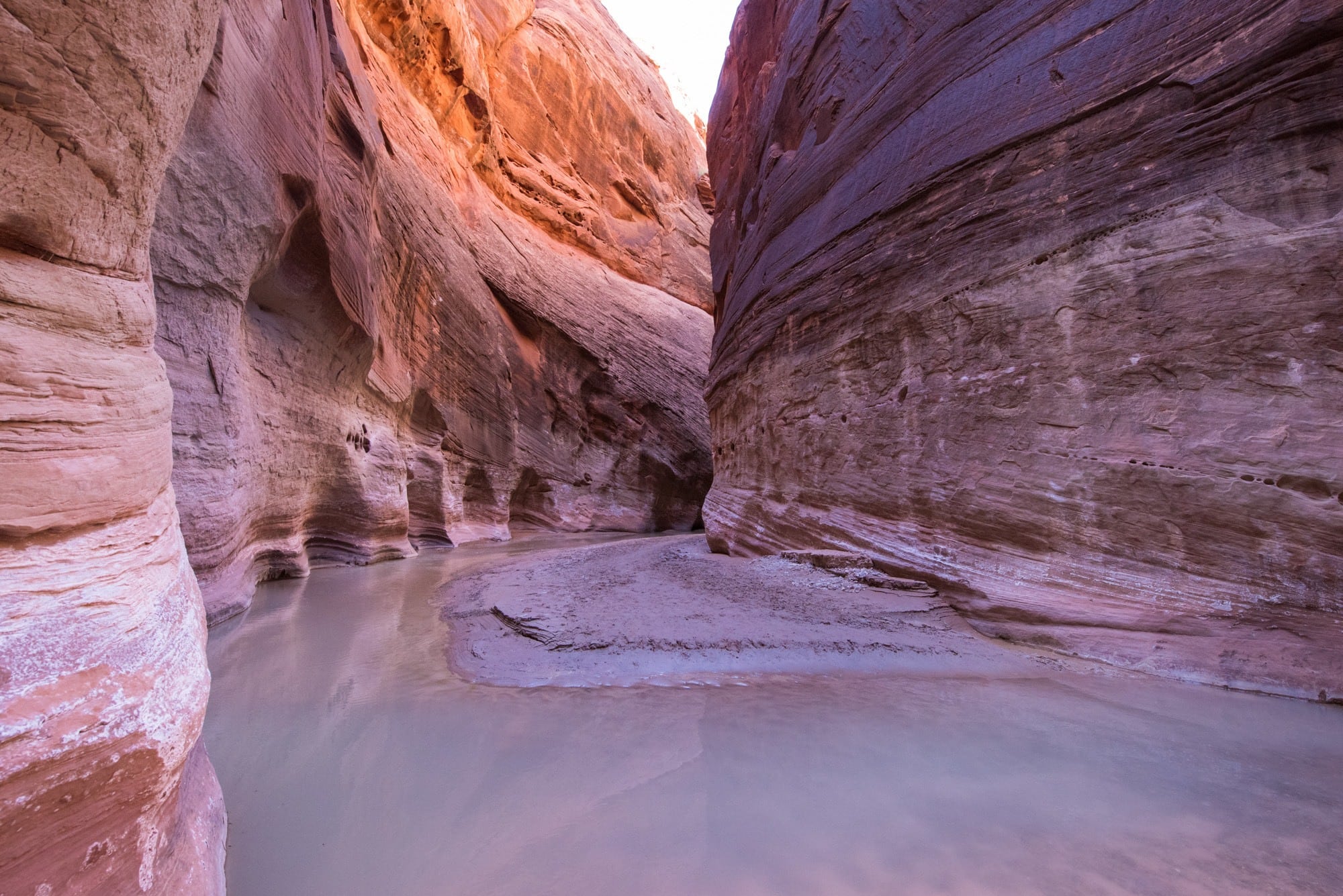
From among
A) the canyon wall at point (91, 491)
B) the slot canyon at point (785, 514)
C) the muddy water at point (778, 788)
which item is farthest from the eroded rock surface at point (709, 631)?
the canyon wall at point (91, 491)

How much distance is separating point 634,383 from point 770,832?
15.9 meters

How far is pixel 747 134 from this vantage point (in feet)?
37.0

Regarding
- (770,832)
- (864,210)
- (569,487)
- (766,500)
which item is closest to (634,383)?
(569,487)

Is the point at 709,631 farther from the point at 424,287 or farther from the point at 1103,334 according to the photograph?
the point at 424,287

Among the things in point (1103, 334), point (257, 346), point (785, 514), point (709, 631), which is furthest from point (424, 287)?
point (1103, 334)

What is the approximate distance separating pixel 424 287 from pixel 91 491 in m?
10.8

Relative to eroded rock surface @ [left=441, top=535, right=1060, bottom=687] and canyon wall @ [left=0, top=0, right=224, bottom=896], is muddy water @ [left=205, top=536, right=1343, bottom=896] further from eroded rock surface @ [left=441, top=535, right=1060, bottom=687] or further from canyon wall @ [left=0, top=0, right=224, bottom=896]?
canyon wall @ [left=0, top=0, right=224, bottom=896]

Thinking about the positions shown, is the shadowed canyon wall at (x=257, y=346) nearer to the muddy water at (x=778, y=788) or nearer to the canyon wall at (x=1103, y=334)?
the muddy water at (x=778, y=788)

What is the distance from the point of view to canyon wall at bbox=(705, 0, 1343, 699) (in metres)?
3.13

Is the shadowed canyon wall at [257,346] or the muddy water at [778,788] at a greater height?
the shadowed canyon wall at [257,346]

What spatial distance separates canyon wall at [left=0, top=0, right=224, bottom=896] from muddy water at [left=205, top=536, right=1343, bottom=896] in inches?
17.5

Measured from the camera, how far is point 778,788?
201 cm

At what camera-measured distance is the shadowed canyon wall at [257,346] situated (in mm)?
1336

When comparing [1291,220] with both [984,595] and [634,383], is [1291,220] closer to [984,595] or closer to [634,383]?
[984,595]
